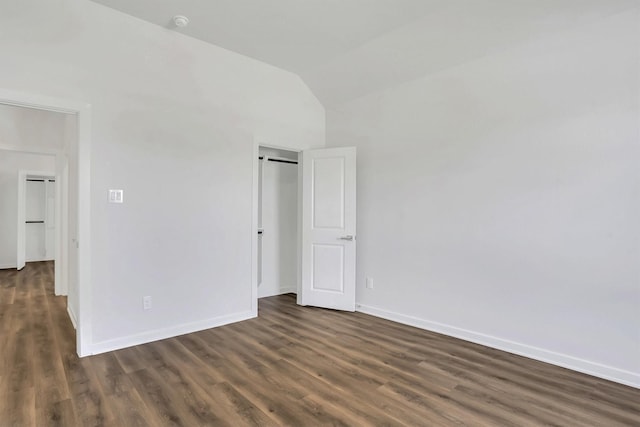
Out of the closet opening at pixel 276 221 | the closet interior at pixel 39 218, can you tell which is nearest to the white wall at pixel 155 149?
the closet opening at pixel 276 221

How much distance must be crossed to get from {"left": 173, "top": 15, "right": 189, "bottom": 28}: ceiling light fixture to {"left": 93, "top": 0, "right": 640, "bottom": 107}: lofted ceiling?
0.12ft


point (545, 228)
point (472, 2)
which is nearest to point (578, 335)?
point (545, 228)

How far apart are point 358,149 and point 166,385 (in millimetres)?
3152

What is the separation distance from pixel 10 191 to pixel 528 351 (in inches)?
365

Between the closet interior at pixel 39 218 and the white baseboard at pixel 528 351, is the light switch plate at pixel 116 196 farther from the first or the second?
the closet interior at pixel 39 218

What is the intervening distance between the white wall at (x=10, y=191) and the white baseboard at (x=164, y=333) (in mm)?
5921

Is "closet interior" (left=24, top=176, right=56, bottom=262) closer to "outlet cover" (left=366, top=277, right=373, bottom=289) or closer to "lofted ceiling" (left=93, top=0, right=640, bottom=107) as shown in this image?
"lofted ceiling" (left=93, top=0, right=640, bottom=107)

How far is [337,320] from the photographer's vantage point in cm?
384

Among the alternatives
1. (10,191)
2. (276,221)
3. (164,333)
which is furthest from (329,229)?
(10,191)

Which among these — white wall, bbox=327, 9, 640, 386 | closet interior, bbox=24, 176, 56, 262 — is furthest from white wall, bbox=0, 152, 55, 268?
white wall, bbox=327, 9, 640, 386

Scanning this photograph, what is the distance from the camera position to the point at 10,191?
276 inches

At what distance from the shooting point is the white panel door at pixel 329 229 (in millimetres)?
4145

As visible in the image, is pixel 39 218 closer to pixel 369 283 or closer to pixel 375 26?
pixel 369 283

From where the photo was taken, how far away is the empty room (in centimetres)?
235
